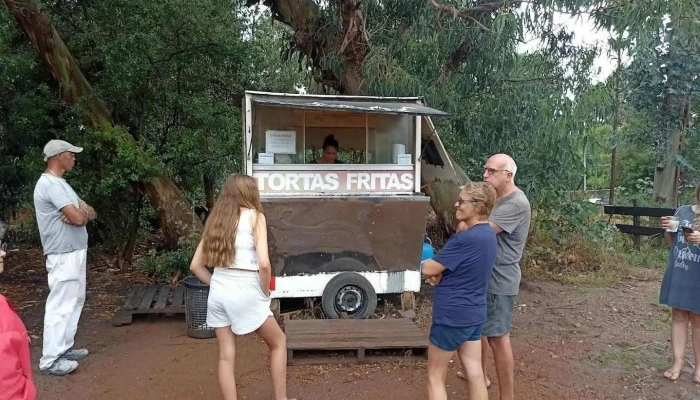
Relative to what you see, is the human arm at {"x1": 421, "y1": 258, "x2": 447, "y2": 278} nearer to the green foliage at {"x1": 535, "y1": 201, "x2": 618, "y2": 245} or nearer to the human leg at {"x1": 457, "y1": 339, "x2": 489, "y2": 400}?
the human leg at {"x1": 457, "y1": 339, "x2": 489, "y2": 400}

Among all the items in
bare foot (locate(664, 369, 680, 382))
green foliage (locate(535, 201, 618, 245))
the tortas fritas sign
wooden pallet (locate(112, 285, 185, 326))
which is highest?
the tortas fritas sign

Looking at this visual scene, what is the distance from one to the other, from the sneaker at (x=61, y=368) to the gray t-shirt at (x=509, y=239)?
134 inches

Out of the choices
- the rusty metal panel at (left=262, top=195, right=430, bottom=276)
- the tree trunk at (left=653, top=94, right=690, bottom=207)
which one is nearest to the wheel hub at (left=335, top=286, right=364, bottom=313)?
the rusty metal panel at (left=262, top=195, right=430, bottom=276)

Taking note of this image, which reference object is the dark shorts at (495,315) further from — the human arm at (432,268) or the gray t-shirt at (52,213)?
the gray t-shirt at (52,213)

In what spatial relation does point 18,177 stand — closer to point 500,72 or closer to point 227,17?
point 227,17

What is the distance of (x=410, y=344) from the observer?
4910 mm

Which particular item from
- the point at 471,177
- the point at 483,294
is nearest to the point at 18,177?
the point at 471,177

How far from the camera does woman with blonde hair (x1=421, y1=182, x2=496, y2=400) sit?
125 inches

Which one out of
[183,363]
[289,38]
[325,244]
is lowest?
[183,363]

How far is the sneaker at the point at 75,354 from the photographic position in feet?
16.1

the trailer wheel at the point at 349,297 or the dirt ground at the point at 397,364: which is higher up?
the trailer wheel at the point at 349,297

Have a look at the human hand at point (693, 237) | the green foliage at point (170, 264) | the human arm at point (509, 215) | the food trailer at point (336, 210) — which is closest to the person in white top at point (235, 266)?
the human arm at point (509, 215)

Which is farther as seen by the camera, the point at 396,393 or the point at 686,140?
the point at 686,140

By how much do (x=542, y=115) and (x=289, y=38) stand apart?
163 inches
